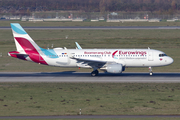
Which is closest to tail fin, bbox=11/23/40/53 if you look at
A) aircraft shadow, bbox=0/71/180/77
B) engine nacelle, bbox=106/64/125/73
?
aircraft shadow, bbox=0/71/180/77

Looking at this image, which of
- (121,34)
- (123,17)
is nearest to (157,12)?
(123,17)

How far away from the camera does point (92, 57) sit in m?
42.1

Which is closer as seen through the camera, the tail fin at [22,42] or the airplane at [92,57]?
the airplane at [92,57]

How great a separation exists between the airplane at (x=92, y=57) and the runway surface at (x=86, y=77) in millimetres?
1588

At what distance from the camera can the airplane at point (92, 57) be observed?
41500mm

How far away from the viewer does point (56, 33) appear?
316 ft

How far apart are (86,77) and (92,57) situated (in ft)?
10.5

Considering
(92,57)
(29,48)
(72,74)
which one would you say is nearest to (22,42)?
(29,48)

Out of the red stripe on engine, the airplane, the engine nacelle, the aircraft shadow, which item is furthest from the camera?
the aircraft shadow

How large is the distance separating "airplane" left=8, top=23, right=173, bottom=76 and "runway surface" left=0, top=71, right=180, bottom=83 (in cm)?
159

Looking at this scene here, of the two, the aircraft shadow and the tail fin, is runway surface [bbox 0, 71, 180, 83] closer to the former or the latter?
the aircraft shadow

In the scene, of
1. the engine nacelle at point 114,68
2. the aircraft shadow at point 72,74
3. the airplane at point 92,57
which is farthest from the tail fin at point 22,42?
the engine nacelle at point 114,68

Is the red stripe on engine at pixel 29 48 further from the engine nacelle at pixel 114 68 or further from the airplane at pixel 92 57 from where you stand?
the engine nacelle at pixel 114 68

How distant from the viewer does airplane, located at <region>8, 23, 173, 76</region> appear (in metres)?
41.5
